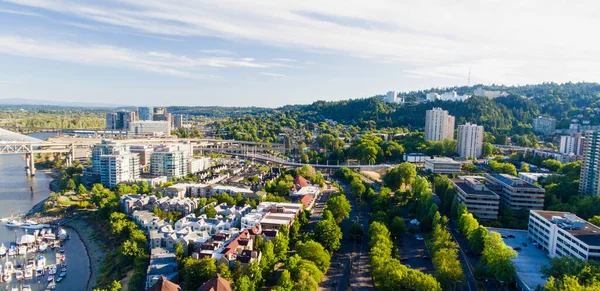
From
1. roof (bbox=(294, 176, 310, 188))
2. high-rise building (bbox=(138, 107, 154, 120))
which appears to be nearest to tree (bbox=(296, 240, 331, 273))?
roof (bbox=(294, 176, 310, 188))

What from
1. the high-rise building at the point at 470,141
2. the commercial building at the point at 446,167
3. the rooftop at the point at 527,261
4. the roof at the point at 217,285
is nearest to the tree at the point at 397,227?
the rooftop at the point at 527,261

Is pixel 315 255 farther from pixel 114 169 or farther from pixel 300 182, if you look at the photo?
pixel 114 169

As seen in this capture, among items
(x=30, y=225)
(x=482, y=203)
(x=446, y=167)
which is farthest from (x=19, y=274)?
(x=446, y=167)

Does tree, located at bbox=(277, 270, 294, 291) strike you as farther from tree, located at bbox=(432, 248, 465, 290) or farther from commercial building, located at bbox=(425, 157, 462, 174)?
commercial building, located at bbox=(425, 157, 462, 174)

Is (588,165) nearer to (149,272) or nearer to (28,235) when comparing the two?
(149,272)

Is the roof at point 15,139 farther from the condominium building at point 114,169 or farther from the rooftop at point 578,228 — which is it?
the rooftop at point 578,228

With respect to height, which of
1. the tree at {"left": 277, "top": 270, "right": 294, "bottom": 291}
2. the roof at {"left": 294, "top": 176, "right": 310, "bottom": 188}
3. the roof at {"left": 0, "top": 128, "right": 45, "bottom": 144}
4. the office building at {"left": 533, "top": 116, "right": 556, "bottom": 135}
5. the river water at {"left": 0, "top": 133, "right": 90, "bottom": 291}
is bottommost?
the river water at {"left": 0, "top": 133, "right": 90, "bottom": 291}
